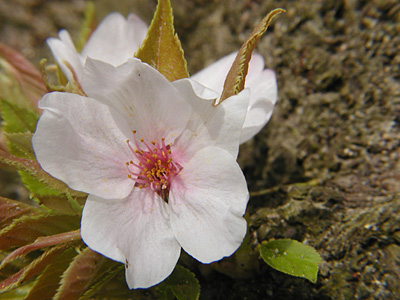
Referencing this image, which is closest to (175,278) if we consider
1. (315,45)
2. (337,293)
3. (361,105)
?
(337,293)

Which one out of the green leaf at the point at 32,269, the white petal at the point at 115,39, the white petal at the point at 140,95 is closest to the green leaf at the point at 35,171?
the green leaf at the point at 32,269

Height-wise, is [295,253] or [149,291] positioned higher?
[295,253]

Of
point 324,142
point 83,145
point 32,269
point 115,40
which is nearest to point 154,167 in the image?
point 83,145

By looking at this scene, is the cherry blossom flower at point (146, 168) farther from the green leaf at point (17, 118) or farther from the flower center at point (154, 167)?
the green leaf at point (17, 118)

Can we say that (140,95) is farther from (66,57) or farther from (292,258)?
(292,258)

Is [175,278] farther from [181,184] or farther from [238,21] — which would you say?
[238,21]
